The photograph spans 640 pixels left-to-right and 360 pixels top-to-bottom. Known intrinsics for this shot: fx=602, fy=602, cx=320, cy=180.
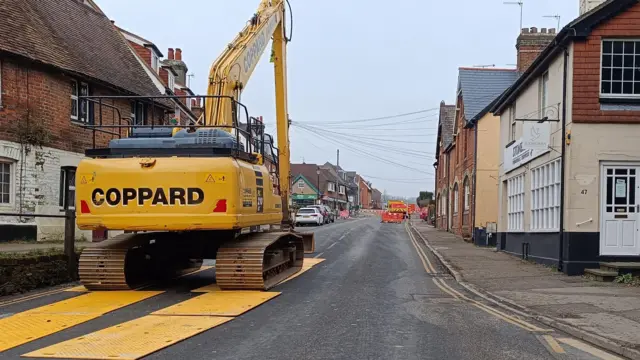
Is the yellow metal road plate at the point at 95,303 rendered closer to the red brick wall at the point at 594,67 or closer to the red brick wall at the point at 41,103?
the red brick wall at the point at 41,103

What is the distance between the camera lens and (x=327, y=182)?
98.8 metres

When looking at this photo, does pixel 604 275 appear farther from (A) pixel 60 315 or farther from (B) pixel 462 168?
(B) pixel 462 168

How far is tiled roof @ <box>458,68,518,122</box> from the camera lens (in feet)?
103

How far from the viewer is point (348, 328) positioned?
25.8 ft

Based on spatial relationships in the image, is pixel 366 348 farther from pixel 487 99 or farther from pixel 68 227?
pixel 487 99

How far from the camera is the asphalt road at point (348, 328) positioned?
21.6 ft

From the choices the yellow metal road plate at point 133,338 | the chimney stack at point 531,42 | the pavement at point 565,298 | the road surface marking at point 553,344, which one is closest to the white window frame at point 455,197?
the chimney stack at point 531,42

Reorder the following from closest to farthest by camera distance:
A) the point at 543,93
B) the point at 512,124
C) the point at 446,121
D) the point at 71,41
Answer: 1. the point at 543,93
2. the point at 512,124
3. the point at 71,41
4. the point at 446,121

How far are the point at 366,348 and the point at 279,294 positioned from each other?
416 cm

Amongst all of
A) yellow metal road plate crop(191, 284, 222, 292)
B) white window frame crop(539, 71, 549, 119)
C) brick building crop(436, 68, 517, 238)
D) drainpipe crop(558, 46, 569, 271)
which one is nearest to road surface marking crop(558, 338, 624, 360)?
yellow metal road plate crop(191, 284, 222, 292)

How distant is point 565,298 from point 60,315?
8264 millimetres

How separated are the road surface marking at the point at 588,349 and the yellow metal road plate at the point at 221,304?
442 centimetres

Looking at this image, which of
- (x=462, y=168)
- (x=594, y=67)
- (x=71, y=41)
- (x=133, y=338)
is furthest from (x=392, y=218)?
(x=133, y=338)

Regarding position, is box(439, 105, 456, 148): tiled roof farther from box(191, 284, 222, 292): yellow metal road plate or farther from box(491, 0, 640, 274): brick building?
box(191, 284, 222, 292): yellow metal road plate
